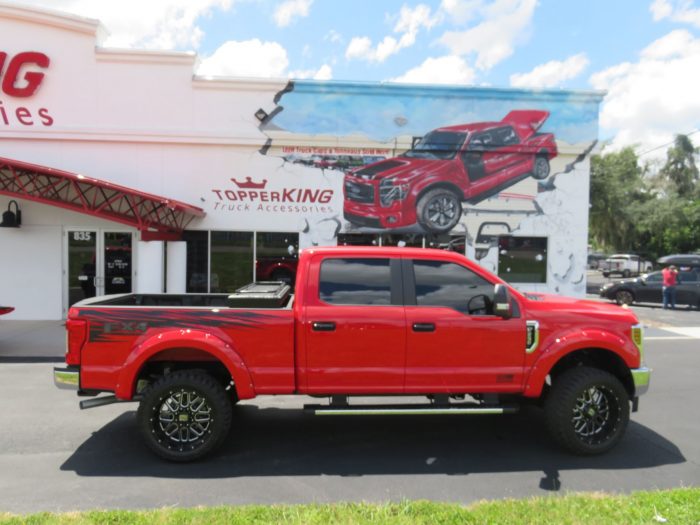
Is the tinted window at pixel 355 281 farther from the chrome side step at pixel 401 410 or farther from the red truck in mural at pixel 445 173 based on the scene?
the red truck in mural at pixel 445 173

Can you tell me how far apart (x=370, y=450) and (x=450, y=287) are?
5.69 ft

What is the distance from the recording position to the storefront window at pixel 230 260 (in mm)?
13680

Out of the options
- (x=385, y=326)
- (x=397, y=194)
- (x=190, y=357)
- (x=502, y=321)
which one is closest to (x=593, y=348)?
(x=502, y=321)

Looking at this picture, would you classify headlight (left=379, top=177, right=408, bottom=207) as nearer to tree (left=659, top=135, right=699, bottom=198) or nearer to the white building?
the white building

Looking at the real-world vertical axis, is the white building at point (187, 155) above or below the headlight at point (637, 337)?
above

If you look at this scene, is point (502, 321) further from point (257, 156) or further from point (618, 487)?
point (257, 156)

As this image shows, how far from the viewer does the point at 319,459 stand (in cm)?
479

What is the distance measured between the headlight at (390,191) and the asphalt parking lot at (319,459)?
27.1 feet

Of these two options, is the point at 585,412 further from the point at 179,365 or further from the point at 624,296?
the point at 624,296

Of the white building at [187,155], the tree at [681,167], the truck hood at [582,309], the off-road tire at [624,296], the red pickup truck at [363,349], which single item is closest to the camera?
the red pickup truck at [363,349]

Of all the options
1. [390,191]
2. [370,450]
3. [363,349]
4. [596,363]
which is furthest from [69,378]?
[390,191]

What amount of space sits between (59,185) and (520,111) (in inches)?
471

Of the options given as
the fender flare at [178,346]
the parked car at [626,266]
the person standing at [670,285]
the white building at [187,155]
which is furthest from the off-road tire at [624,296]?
the parked car at [626,266]

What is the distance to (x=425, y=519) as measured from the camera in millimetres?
3525
